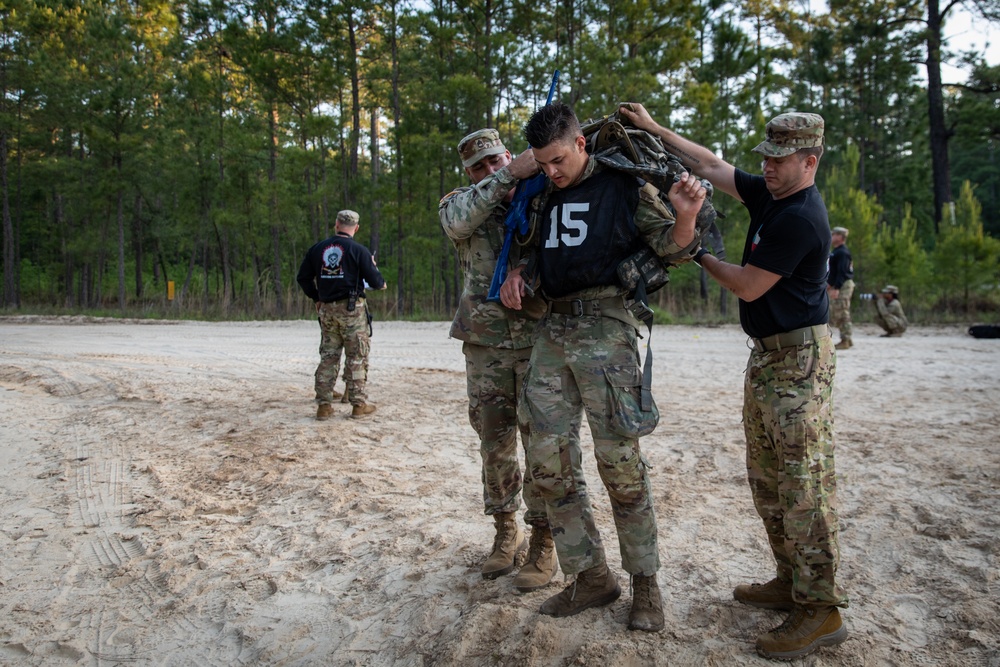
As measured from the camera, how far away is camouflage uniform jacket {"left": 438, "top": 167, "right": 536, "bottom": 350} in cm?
335

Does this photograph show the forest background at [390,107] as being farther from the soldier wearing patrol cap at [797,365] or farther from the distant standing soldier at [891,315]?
the soldier wearing patrol cap at [797,365]

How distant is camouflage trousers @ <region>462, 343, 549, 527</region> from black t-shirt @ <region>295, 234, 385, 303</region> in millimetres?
4101

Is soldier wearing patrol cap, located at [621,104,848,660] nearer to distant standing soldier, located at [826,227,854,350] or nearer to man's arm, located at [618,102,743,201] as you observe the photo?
man's arm, located at [618,102,743,201]

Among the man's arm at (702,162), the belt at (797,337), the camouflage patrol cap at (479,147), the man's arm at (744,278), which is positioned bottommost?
the belt at (797,337)

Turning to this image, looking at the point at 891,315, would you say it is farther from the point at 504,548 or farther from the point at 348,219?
the point at 504,548

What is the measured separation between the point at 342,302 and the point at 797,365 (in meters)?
5.51

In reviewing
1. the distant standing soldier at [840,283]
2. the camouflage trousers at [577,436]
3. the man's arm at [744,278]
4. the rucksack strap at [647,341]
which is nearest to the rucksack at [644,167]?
the rucksack strap at [647,341]

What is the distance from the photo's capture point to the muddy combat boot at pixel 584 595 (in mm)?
3207

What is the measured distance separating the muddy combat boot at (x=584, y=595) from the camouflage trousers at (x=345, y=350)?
4680 mm

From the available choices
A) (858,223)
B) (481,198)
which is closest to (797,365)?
(481,198)

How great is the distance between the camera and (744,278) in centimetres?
296

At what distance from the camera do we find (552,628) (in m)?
3.10

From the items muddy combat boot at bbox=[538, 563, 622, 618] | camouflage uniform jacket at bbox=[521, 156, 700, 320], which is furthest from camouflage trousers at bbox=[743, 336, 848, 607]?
muddy combat boot at bbox=[538, 563, 622, 618]

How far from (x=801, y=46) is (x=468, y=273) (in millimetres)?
28501
